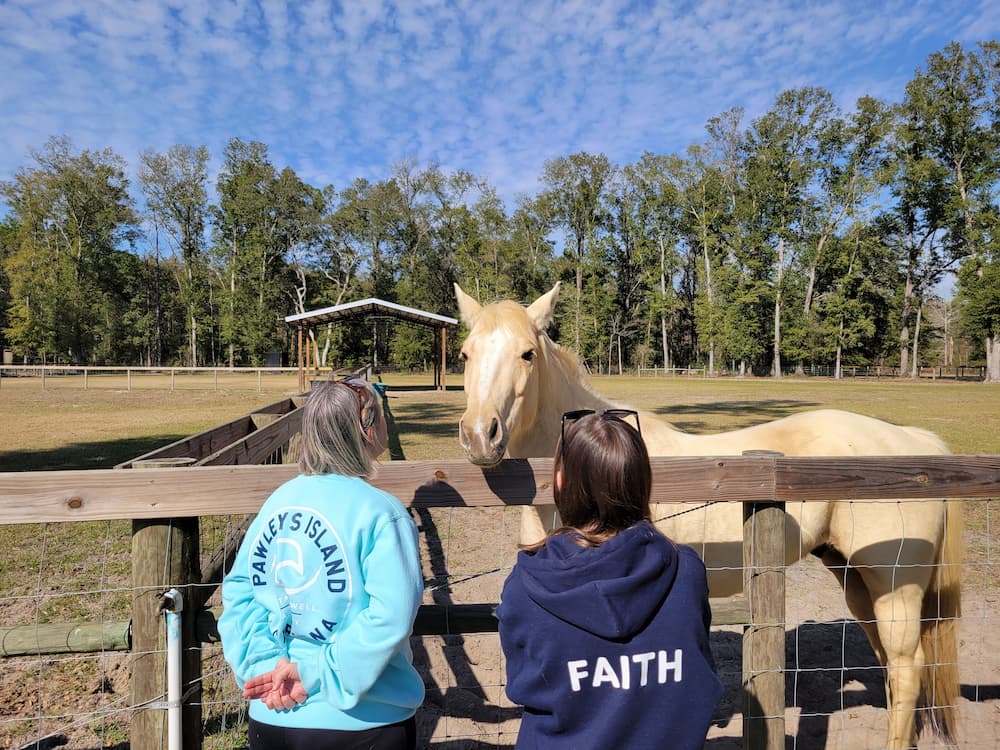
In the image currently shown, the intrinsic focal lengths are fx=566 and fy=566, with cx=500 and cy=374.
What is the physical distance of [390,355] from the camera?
55.5 m

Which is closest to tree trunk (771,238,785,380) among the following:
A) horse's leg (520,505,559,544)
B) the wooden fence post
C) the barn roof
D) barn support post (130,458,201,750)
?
the barn roof

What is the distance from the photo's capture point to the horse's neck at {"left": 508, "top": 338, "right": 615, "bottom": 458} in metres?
2.93

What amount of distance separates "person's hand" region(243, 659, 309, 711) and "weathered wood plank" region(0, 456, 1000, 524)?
2.14ft

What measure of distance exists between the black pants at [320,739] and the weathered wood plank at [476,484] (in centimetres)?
74

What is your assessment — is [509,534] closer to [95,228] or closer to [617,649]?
[617,649]

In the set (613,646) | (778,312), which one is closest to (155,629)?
(613,646)

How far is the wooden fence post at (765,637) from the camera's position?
2229 millimetres

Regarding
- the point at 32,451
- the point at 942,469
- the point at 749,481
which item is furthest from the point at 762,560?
the point at 32,451

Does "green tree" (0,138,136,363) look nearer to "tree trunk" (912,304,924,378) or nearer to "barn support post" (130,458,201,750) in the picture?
"barn support post" (130,458,201,750)

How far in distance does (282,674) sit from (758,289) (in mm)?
54580

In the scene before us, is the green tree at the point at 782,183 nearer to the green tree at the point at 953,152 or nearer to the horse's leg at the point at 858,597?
the green tree at the point at 953,152

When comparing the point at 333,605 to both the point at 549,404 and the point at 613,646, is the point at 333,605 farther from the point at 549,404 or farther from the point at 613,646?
the point at 549,404

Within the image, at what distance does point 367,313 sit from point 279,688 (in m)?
30.0

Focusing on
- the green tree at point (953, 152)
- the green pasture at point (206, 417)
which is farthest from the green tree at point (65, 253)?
the green tree at point (953, 152)
